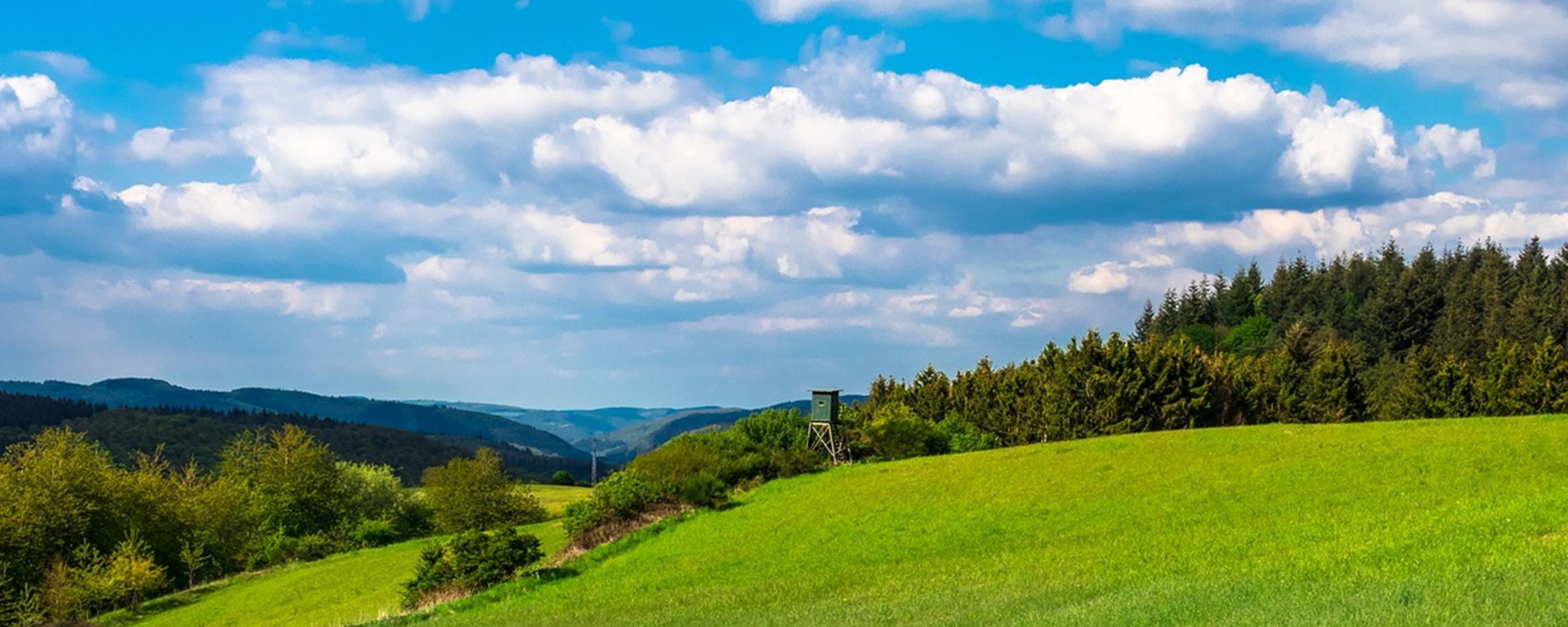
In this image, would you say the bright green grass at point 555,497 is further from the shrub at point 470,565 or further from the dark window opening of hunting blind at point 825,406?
the shrub at point 470,565

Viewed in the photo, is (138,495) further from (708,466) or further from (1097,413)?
(1097,413)

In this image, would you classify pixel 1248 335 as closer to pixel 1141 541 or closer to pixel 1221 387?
pixel 1221 387

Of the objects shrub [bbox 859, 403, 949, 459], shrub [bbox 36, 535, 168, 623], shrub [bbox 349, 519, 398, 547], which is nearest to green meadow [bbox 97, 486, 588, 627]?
shrub [bbox 36, 535, 168, 623]

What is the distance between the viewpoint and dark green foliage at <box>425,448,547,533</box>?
364 ft

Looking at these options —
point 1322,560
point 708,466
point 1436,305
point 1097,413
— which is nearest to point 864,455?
point 708,466

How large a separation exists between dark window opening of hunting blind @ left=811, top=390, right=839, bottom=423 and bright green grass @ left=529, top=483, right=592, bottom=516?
5818cm

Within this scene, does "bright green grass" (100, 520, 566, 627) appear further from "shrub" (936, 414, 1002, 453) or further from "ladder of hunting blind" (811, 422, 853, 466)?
"shrub" (936, 414, 1002, 453)

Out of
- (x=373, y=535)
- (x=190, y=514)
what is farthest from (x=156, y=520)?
(x=373, y=535)

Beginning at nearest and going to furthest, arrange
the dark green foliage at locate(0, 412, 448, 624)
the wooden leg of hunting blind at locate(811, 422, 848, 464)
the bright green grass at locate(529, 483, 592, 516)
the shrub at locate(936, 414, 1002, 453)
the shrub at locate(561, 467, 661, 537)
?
1. the shrub at locate(561, 467, 661, 537)
2. the wooden leg of hunting blind at locate(811, 422, 848, 464)
3. the dark green foliage at locate(0, 412, 448, 624)
4. the shrub at locate(936, 414, 1002, 453)
5. the bright green grass at locate(529, 483, 592, 516)

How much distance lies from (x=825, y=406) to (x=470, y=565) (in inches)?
1550

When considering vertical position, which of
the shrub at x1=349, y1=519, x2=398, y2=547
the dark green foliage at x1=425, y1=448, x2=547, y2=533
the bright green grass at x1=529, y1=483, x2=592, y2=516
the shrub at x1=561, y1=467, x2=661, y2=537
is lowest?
the bright green grass at x1=529, y1=483, x2=592, y2=516

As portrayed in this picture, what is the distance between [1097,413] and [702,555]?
6748 centimetres

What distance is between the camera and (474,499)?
11194 centimetres

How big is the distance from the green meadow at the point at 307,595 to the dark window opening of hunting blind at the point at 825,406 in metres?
20.4
